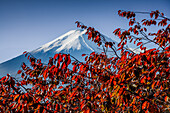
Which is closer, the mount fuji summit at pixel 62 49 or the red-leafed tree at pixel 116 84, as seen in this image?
the red-leafed tree at pixel 116 84

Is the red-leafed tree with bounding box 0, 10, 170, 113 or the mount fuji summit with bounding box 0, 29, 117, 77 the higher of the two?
the mount fuji summit with bounding box 0, 29, 117, 77

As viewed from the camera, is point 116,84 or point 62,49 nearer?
point 116,84

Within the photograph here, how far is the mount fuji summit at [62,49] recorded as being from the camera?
314 feet

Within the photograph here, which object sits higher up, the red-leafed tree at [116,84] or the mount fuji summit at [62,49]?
the mount fuji summit at [62,49]

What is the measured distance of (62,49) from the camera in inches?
4171

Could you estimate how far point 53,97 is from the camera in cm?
329

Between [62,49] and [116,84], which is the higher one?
[62,49]

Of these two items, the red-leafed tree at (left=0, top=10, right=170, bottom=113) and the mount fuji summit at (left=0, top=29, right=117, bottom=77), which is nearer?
the red-leafed tree at (left=0, top=10, right=170, bottom=113)

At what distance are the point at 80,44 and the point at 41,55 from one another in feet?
106

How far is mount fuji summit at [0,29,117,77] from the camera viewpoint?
314ft

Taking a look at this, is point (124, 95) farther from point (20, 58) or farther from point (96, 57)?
point (20, 58)

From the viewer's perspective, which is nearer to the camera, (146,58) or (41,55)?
(146,58)

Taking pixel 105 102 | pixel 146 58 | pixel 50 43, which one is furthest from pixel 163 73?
pixel 50 43

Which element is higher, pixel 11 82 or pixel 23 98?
pixel 11 82
